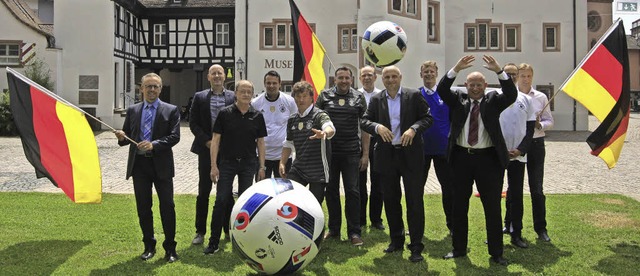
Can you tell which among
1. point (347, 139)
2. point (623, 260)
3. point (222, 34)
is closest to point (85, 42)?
point (222, 34)

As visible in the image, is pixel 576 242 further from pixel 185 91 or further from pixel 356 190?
pixel 185 91

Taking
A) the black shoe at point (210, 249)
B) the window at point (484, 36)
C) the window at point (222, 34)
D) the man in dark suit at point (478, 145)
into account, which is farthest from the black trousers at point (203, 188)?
the window at point (222, 34)

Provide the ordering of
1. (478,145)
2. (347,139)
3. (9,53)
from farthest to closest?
(9,53)
(347,139)
(478,145)

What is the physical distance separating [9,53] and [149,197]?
30733mm

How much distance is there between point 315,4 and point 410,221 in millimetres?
26953

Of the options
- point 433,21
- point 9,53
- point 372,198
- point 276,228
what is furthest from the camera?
point 9,53

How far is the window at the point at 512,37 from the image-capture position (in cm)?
3225

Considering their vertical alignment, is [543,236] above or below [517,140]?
below

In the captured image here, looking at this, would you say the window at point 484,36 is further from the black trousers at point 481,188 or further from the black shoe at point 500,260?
the black shoe at point 500,260

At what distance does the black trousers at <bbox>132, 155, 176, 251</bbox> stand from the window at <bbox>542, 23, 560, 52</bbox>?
30.4m

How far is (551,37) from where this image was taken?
106ft

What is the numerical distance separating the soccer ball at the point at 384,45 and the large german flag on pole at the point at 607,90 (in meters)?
2.08

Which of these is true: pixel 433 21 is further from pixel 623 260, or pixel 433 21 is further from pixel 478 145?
pixel 478 145

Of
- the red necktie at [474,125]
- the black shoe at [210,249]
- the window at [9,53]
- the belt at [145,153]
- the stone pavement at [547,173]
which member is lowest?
the black shoe at [210,249]
